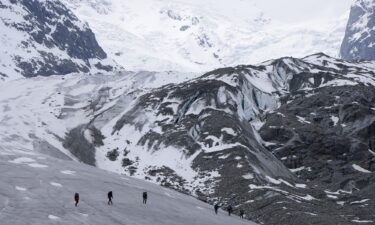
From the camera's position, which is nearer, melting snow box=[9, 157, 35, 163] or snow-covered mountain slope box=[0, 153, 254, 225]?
snow-covered mountain slope box=[0, 153, 254, 225]

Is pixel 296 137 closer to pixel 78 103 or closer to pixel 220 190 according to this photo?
pixel 220 190

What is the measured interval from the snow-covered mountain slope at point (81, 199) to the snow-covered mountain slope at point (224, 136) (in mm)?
13503

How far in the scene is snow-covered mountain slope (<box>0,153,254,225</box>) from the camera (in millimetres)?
74250

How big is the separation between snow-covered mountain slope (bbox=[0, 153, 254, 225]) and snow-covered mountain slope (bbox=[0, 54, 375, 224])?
13.5 m

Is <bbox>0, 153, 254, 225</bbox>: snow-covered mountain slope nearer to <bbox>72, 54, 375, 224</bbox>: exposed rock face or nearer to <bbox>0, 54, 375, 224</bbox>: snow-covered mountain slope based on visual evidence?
<bbox>0, 54, 375, 224</bbox>: snow-covered mountain slope

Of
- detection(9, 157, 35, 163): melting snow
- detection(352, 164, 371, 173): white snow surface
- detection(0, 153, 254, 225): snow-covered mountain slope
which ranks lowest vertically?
detection(0, 153, 254, 225): snow-covered mountain slope

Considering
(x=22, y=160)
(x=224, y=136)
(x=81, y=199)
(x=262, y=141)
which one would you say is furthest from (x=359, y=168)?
(x=81, y=199)

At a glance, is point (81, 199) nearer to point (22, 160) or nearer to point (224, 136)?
point (22, 160)

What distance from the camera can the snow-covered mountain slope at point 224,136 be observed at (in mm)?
120312

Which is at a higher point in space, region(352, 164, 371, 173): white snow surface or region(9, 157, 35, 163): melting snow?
region(352, 164, 371, 173): white snow surface

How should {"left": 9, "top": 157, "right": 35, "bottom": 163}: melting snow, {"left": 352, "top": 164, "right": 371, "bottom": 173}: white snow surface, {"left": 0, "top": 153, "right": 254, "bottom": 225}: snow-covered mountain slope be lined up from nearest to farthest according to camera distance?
1. {"left": 0, "top": 153, "right": 254, "bottom": 225}: snow-covered mountain slope
2. {"left": 9, "top": 157, "right": 35, "bottom": 163}: melting snow
3. {"left": 352, "top": 164, "right": 371, "bottom": 173}: white snow surface

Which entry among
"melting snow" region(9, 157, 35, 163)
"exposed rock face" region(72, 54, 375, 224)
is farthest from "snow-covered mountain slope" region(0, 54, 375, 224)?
"melting snow" region(9, 157, 35, 163)

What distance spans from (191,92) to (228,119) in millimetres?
22197

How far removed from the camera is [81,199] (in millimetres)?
85000
